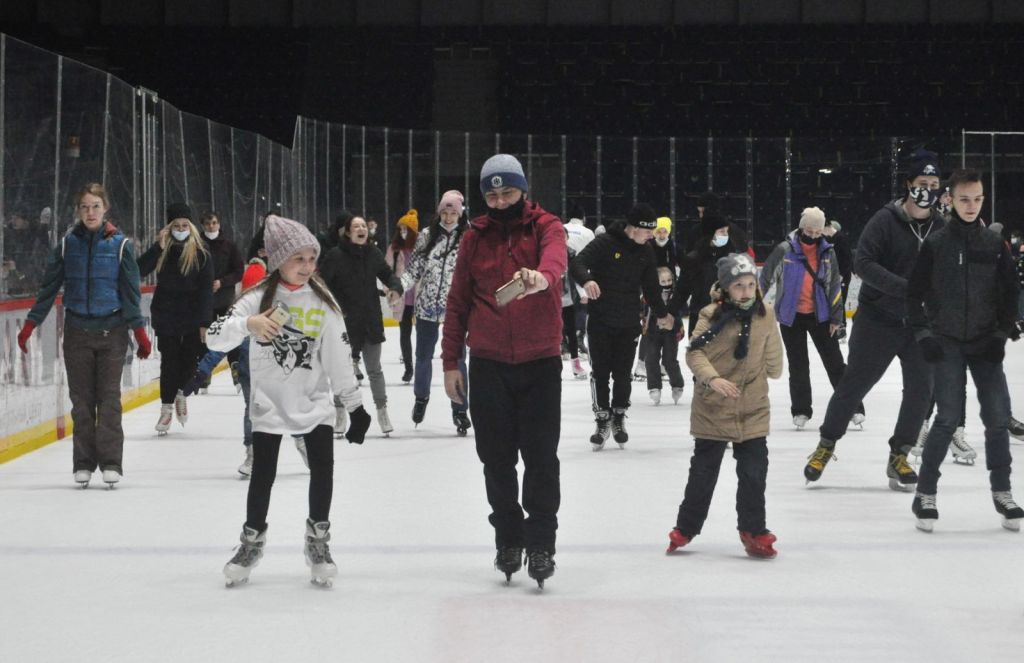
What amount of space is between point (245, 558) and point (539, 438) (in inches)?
43.1

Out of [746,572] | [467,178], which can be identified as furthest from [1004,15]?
[746,572]

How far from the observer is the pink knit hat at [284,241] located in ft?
18.7

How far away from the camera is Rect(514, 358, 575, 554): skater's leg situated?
18.4ft

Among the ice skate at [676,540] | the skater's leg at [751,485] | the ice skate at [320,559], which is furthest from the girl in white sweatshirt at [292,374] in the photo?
the skater's leg at [751,485]

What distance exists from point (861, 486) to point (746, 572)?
7.71 ft

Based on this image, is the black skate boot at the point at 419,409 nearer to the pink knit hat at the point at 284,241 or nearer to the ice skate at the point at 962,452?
the ice skate at the point at 962,452

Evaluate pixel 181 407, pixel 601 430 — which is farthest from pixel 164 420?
pixel 601 430

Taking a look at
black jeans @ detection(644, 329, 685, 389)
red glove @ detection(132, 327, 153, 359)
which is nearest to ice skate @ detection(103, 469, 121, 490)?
red glove @ detection(132, 327, 153, 359)

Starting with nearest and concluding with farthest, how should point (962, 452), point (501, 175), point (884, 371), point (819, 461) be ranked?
point (501, 175), point (884, 371), point (819, 461), point (962, 452)

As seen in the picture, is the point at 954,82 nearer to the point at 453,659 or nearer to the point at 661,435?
the point at 661,435

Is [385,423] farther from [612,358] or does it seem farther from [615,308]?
[615,308]

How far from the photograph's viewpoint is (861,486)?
314 inches

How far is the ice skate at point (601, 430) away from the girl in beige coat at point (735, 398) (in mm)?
3184

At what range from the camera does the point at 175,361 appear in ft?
34.0
